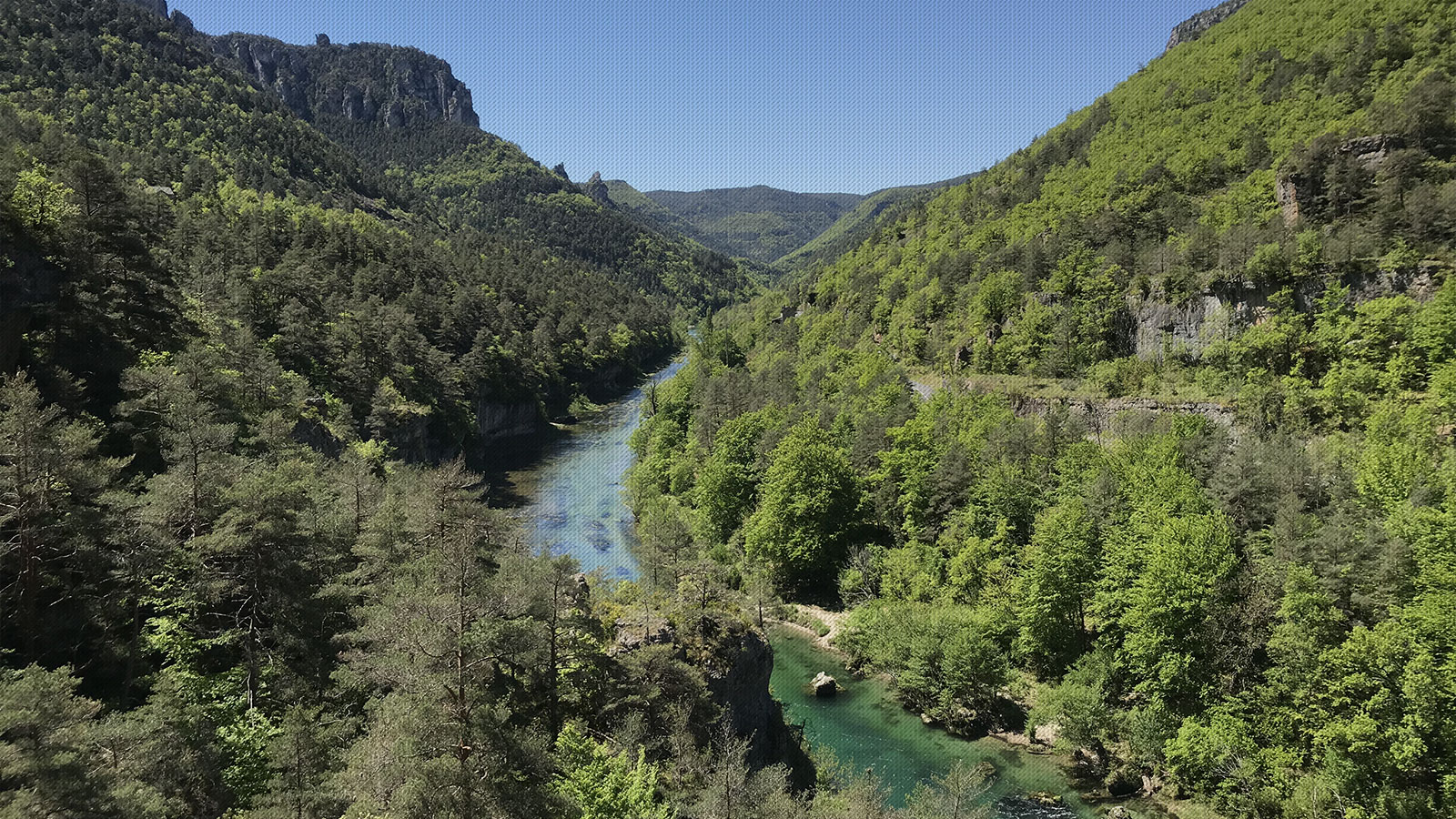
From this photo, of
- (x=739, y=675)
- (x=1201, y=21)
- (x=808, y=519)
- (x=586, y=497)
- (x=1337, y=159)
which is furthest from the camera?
(x=1201, y=21)

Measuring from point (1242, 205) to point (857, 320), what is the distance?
42009mm

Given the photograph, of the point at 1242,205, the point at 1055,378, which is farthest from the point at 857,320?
the point at 1242,205

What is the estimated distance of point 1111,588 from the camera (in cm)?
3419

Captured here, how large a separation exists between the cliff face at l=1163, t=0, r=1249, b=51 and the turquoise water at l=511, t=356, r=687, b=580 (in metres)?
122

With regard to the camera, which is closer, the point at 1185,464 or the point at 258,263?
the point at 1185,464

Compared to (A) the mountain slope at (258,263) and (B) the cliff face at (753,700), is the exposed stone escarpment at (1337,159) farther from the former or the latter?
(A) the mountain slope at (258,263)

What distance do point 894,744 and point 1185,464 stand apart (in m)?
21.0

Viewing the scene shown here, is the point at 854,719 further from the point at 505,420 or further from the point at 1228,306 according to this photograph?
the point at 505,420

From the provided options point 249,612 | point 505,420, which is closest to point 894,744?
point 249,612

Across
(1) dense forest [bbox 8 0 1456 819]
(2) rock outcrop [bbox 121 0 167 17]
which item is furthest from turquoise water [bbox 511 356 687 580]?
(2) rock outcrop [bbox 121 0 167 17]

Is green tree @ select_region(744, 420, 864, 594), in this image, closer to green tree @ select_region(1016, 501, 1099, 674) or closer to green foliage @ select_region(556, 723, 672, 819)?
green tree @ select_region(1016, 501, 1099, 674)

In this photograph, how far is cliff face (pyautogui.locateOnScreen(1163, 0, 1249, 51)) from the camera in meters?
126

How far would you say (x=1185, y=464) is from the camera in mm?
36125

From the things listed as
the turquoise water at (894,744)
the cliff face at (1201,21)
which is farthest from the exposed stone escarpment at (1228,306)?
the cliff face at (1201,21)
